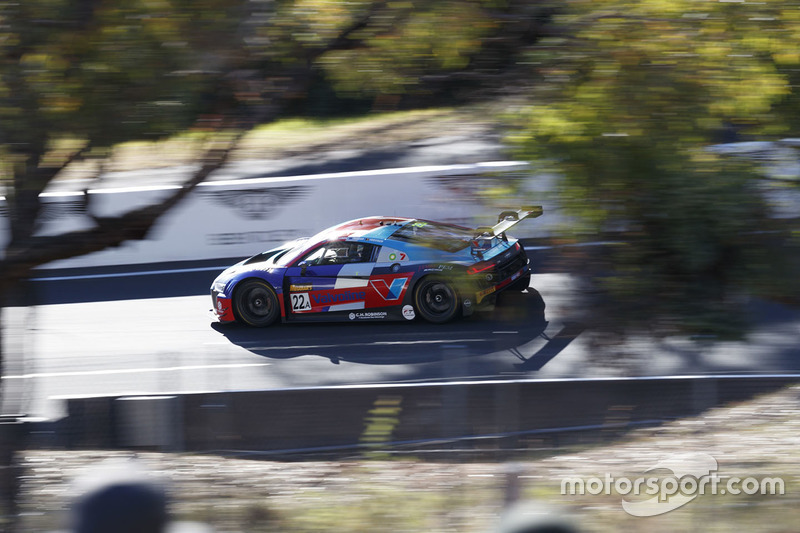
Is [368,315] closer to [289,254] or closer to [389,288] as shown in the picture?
[389,288]

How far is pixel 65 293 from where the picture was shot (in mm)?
13078

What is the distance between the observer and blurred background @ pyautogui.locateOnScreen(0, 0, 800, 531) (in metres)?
3.37

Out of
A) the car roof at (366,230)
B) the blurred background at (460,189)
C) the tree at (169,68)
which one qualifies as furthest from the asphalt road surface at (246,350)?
the tree at (169,68)

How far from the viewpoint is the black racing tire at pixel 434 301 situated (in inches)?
392

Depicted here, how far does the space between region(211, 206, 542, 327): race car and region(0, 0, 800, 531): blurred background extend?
4232mm

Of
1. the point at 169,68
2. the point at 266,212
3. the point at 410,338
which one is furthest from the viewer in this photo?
the point at 266,212

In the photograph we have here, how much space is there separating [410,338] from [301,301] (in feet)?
5.66

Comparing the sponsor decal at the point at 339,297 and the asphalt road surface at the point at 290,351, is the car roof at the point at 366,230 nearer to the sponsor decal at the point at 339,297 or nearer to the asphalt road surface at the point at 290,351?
the sponsor decal at the point at 339,297

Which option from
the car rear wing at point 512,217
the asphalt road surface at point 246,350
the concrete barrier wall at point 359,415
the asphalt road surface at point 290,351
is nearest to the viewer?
the car rear wing at point 512,217

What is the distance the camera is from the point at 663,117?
3.57 metres

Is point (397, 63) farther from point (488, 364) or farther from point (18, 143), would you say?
point (488, 364)

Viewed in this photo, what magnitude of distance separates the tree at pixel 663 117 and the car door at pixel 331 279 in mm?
6159

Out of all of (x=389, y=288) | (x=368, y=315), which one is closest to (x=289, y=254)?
(x=368, y=315)

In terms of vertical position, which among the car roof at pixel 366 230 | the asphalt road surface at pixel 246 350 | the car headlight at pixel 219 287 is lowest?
the asphalt road surface at pixel 246 350
